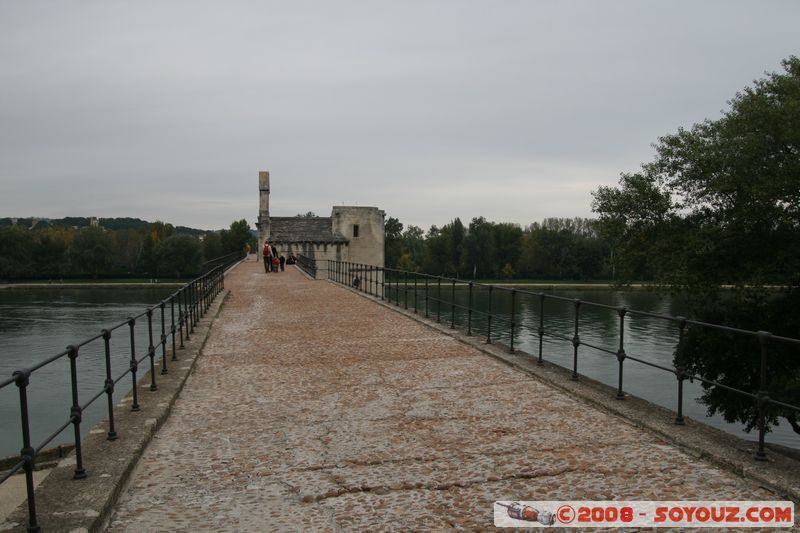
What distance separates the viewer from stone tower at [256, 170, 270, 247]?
5478cm

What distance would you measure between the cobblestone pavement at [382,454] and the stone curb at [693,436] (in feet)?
0.40

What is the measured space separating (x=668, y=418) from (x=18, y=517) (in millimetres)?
5286

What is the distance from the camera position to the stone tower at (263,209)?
5478cm

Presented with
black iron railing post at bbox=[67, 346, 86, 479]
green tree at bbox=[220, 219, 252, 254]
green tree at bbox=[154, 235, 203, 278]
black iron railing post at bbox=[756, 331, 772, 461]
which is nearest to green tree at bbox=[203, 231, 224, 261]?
green tree at bbox=[220, 219, 252, 254]

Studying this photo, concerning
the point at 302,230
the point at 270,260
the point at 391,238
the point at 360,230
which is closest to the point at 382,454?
the point at 270,260

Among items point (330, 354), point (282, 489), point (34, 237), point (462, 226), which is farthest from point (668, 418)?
point (34, 237)

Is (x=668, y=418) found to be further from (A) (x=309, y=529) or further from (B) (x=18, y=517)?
(B) (x=18, y=517)

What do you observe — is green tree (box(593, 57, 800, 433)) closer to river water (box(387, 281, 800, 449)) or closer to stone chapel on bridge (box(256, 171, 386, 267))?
river water (box(387, 281, 800, 449))

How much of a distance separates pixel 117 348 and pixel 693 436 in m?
36.0

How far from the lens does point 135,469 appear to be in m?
4.95

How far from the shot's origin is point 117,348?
3638cm

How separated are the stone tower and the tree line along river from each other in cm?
1304

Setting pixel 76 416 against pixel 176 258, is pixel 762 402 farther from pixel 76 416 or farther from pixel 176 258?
pixel 176 258

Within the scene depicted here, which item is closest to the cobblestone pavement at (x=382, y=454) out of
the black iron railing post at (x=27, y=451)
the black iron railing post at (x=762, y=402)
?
the black iron railing post at (x=762, y=402)
